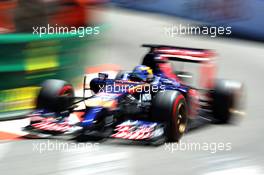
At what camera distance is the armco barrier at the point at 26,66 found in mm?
9086

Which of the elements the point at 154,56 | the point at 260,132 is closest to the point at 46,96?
the point at 154,56

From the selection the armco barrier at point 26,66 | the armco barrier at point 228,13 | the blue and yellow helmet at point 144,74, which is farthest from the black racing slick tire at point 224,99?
the armco barrier at point 228,13

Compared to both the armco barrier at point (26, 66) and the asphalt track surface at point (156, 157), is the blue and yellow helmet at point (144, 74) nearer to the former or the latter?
the asphalt track surface at point (156, 157)

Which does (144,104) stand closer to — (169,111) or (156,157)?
(169,111)

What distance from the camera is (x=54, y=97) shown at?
820cm

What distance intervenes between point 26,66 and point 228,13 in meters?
9.33

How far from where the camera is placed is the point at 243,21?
17109mm

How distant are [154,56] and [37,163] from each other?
2741mm

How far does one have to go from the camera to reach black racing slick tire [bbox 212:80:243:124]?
906cm

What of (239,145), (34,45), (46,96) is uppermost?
(34,45)

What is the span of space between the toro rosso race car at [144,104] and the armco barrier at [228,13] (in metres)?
7.91

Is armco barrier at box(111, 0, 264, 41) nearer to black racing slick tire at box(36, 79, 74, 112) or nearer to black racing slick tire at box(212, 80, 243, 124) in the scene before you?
black racing slick tire at box(212, 80, 243, 124)

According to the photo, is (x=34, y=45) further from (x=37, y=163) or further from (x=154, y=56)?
(x=37, y=163)

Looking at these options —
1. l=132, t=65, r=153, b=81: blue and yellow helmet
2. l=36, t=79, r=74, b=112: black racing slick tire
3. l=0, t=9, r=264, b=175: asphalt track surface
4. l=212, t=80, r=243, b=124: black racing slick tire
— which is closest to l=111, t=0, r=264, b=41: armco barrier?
l=0, t=9, r=264, b=175: asphalt track surface
